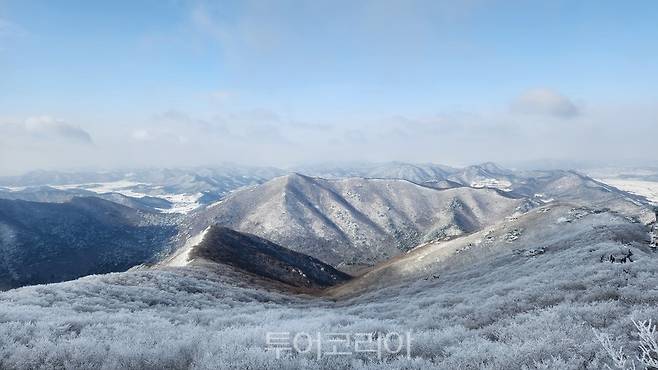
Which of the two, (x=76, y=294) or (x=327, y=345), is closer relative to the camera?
(x=327, y=345)

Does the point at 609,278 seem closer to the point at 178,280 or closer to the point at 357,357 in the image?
the point at 357,357

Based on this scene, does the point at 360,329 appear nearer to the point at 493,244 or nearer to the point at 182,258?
A: the point at 493,244

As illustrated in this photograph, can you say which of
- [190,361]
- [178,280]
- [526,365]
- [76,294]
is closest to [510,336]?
[526,365]

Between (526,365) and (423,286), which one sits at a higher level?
(526,365)

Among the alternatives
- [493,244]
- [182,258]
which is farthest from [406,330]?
[182,258]

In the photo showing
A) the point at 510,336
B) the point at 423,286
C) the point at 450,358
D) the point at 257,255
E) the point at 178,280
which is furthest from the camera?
the point at 257,255

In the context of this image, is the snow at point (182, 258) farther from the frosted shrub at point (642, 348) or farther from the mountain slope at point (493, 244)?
the frosted shrub at point (642, 348)

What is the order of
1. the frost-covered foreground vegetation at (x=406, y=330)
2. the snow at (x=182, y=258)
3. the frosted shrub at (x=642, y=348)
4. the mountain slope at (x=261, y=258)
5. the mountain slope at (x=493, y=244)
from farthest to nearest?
the mountain slope at (x=261, y=258)
the snow at (x=182, y=258)
the mountain slope at (x=493, y=244)
the frost-covered foreground vegetation at (x=406, y=330)
the frosted shrub at (x=642, y=348)

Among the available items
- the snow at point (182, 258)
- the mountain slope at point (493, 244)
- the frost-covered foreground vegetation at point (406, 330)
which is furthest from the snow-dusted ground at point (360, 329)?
the snow at point (182, 258)

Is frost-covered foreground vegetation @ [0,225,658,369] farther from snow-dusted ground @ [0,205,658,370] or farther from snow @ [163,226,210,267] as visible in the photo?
snow @ [163,226,210,267]

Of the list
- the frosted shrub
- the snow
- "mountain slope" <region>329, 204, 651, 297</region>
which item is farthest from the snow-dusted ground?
the snow

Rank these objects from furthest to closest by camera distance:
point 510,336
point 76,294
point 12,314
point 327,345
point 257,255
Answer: point 257,255, point 76,294, point 12,314, point 510,336, point 327,345
